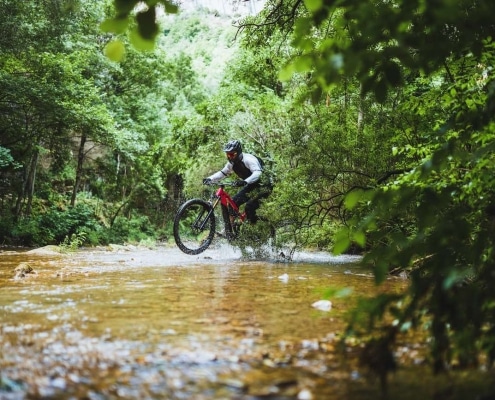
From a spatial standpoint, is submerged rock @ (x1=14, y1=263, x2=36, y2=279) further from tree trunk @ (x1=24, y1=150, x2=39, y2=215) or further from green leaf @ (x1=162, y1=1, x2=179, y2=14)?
tree trunk @ (x1=24, y1=150, x2=39, y2=215)

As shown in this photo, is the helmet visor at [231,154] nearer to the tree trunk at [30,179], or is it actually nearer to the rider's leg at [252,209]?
the rider's leg at [252,209]

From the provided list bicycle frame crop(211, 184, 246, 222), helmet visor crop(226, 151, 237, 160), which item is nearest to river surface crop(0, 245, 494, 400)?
helmet visor crop(226, 151, 237, 160)

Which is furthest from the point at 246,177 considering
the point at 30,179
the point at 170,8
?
the point at 30,179

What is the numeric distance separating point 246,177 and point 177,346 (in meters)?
4.98

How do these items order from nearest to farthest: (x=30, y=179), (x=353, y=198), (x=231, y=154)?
(x=353, y=198)
(x=231, y=154)
(x=30, y=179)

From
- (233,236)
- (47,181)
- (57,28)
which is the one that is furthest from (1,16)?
(233,236)

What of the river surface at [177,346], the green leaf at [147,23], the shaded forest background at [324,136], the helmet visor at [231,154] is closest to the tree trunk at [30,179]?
the shaded forest background at [324,136]

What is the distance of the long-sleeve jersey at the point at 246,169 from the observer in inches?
241

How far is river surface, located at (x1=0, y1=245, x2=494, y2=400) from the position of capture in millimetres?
1178

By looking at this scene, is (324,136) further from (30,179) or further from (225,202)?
(30,179)

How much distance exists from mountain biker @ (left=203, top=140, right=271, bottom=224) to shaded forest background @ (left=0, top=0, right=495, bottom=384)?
441 mm

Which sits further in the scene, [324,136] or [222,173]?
[222,173]

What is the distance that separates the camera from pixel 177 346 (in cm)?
158

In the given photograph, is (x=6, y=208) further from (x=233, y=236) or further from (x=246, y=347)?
(x=246, y=347)
